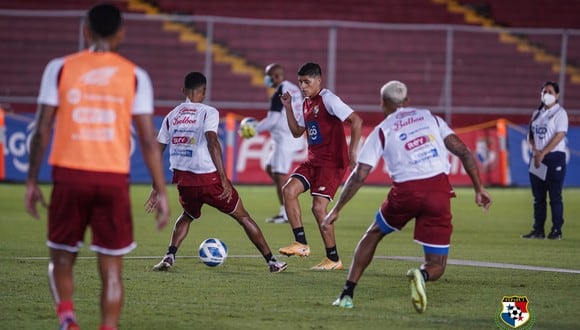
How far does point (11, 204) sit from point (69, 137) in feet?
46.1

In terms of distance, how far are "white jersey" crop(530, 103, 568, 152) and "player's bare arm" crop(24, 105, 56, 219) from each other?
1035 cm

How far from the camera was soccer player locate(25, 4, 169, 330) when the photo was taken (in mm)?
6938

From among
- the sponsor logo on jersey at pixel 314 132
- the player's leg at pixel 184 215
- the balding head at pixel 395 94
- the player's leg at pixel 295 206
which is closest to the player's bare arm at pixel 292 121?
the sponsor logo on jersey at pixel 314 132

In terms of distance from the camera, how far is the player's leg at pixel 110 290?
23.0 feet

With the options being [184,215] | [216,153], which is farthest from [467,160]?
[184,215]

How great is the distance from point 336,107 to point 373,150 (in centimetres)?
351

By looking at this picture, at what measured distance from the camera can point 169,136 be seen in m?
11.7

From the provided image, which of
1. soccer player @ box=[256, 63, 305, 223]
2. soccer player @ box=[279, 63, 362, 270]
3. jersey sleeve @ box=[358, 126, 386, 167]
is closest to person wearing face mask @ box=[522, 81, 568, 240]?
soccer player @ box=[256, 63, 305, 223]

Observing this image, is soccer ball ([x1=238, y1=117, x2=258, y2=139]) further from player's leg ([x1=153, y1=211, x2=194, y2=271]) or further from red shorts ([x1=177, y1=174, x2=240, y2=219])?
red shorts ([x1=177, y1=174, x2=240, y2=219])

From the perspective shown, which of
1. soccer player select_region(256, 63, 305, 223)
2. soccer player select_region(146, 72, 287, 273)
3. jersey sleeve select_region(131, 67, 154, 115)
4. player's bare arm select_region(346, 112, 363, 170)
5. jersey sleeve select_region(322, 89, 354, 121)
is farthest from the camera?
soccer player select_region(256, 63, 305, 223)

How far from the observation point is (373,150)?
8891mm

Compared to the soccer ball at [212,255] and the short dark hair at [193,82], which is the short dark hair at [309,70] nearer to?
the short dark hair at [193,82]

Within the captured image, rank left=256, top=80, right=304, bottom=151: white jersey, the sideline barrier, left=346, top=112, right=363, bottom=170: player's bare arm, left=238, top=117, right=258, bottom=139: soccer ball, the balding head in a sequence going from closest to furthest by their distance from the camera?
the balding head, left=346, top=112, right=363, bottom=170: player's bare arm, left=256, top=80, right=304, bottom=151: white jersey, left=238, top=117, right=258, bottom=139: soccer ball, the sideline barrier

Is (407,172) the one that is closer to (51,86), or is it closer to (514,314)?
(514,314)
